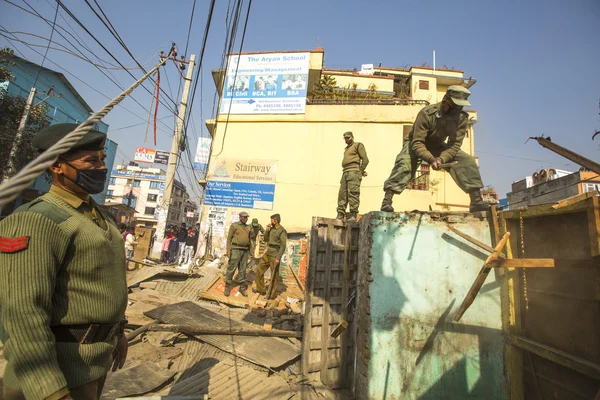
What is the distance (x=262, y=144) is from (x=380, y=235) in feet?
34.7

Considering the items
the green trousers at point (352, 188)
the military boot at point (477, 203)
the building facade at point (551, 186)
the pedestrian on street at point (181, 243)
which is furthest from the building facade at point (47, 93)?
the building facade at point (551, 186)

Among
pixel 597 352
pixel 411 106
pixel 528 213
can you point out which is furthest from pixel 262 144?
pixel 597 352

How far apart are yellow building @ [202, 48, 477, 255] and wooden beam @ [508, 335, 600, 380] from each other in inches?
353

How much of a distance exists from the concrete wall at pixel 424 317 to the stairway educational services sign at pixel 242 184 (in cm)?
933

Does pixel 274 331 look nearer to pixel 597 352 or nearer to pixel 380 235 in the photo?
pixel 380 235

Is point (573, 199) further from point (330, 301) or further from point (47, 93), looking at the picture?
point (47, 93)

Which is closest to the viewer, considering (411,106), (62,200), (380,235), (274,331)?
(62,200)

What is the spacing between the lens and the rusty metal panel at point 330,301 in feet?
13.4

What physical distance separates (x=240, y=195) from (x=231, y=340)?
8536 millimetres

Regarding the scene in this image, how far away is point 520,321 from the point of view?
319 centimetres

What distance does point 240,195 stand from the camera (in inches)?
498

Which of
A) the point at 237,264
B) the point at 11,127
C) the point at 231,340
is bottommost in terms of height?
the point at 231,340

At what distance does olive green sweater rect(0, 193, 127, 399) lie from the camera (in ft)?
3.59

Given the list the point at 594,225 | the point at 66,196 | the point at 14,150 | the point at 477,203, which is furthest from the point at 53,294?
the point at 14,150
